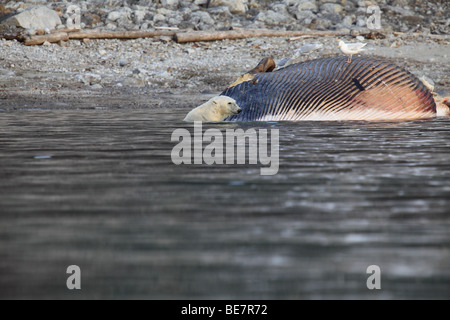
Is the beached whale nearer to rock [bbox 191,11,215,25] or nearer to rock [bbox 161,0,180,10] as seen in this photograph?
rock [bbox 191,11,215,25]

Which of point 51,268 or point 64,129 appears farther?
point 64,129

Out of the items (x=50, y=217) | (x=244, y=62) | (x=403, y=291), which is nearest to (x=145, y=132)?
(x=50, y=217)

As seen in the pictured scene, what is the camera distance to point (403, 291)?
206 cm

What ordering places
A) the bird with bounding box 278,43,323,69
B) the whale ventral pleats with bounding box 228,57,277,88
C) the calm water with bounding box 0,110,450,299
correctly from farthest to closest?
the bird with bounding box 278,43,323,69, the whale ventral pleats with bounding box 228,57,277,88, the calm water with bounding box 0,110,450,299

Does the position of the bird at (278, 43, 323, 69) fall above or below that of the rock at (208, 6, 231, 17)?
below

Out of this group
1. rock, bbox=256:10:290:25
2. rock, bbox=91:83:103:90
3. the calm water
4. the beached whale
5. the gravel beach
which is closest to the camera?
the calm water

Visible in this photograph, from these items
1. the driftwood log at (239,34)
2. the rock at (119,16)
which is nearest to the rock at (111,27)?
the rock at (119,16)

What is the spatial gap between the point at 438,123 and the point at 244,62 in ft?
25.1

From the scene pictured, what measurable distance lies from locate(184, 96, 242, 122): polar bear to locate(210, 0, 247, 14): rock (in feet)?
38.3

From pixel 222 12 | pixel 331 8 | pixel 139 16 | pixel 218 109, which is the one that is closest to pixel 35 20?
pixel 139 16

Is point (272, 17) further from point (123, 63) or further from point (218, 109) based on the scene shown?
point (218, 109)

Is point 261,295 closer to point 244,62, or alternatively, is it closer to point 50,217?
point 50,217

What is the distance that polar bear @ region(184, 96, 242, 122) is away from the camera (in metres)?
7.82

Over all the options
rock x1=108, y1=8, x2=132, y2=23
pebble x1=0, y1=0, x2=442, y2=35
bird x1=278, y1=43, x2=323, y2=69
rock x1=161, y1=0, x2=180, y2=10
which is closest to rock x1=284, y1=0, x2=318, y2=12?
pebble x1=0, y1=0, x2=442, y2=35
